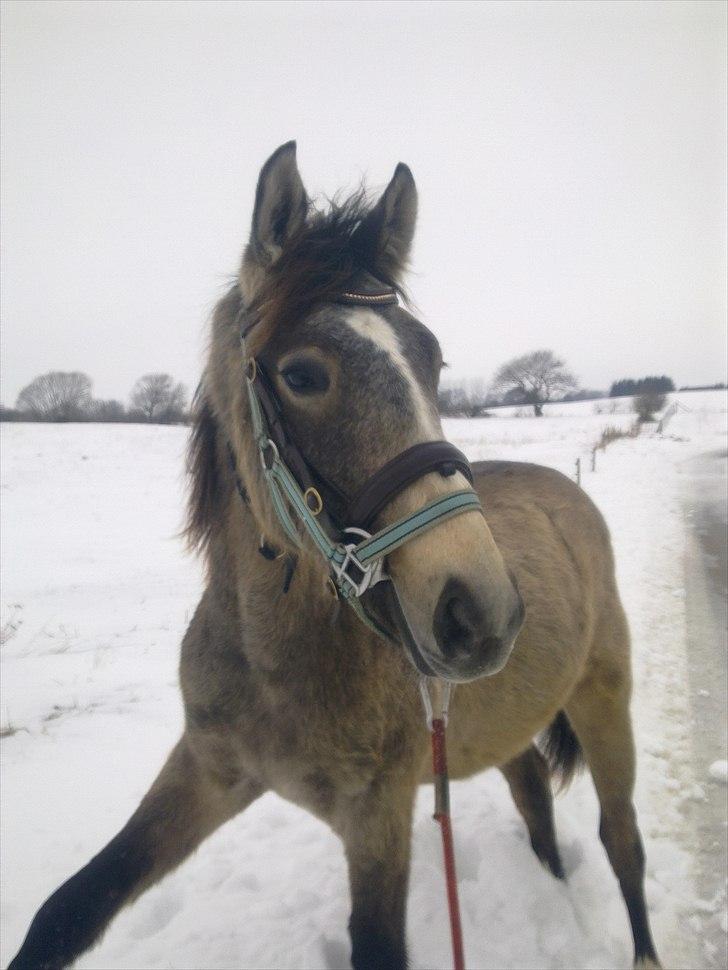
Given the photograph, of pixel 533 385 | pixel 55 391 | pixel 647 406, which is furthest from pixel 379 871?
pixel 55 391

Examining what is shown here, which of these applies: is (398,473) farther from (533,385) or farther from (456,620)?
(533,385)

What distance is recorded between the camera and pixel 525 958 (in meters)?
2.48

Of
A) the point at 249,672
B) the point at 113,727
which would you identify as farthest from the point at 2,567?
the point at 249,672

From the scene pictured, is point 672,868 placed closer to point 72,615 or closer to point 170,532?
point 72,615

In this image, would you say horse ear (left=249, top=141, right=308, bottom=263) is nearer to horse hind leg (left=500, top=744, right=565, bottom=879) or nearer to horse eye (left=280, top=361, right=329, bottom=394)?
→ horse eye (left=280, top=361, right=329, bottom=394)

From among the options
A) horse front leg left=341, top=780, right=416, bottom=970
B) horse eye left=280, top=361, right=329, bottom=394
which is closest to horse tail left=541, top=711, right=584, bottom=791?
horse front leg left=341, top=780, right=416, bottom=970

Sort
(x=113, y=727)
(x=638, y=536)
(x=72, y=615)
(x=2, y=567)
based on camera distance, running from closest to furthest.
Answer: (x=113, y=727)
(x=72, y=615)
(x=2, y=567)
(x=638, y=536)

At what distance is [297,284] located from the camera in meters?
1.71

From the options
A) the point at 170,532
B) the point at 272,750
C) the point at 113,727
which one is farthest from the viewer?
the point at 170,532

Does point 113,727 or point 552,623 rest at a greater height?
point 552,623

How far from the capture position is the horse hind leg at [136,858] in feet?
6.63

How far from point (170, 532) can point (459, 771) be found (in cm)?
994

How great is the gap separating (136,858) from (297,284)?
216 centimetres

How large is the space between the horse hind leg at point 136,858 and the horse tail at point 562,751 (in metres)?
1.96
